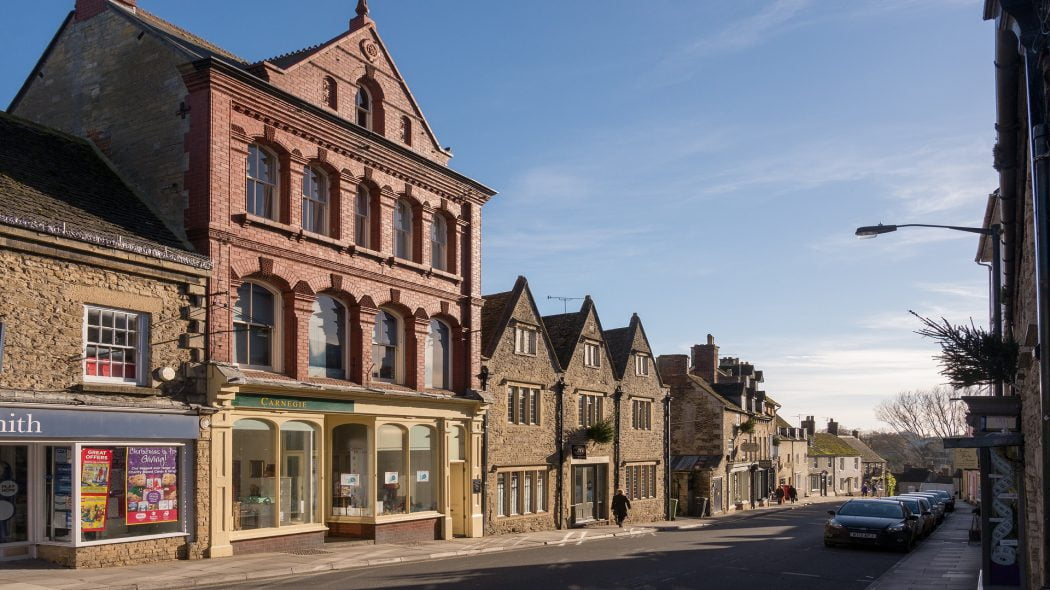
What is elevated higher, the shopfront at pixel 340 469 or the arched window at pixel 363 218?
the arched window at pixel 363 218

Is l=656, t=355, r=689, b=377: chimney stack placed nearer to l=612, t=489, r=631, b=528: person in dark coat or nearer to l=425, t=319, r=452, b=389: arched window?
l=612, t=489, r=631, b=528: person in dark coat

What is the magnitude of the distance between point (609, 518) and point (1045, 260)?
32549mm

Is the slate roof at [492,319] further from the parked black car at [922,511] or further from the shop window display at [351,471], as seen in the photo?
the parked black car at [922,511]

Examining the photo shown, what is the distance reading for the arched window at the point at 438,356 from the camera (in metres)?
28.4

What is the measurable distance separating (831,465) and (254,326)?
74260mm

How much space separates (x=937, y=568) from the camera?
70.6ft

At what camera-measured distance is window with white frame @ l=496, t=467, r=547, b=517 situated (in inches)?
1243

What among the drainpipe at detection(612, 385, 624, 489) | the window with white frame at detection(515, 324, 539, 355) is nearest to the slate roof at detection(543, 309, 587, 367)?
the window with white frame at detection(515, 324, 539, 355)

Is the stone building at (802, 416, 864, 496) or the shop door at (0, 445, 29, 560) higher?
the shop door at (0, 445, 29, 560)

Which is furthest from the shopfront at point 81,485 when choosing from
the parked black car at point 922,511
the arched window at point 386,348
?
the parked black car at point 922,511

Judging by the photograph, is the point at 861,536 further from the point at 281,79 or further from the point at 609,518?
the point at 281,79

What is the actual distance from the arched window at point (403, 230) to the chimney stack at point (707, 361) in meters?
34.6

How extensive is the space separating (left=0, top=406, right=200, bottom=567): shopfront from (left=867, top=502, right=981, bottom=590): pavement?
13.9 metres

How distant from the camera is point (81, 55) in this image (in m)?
24.3
